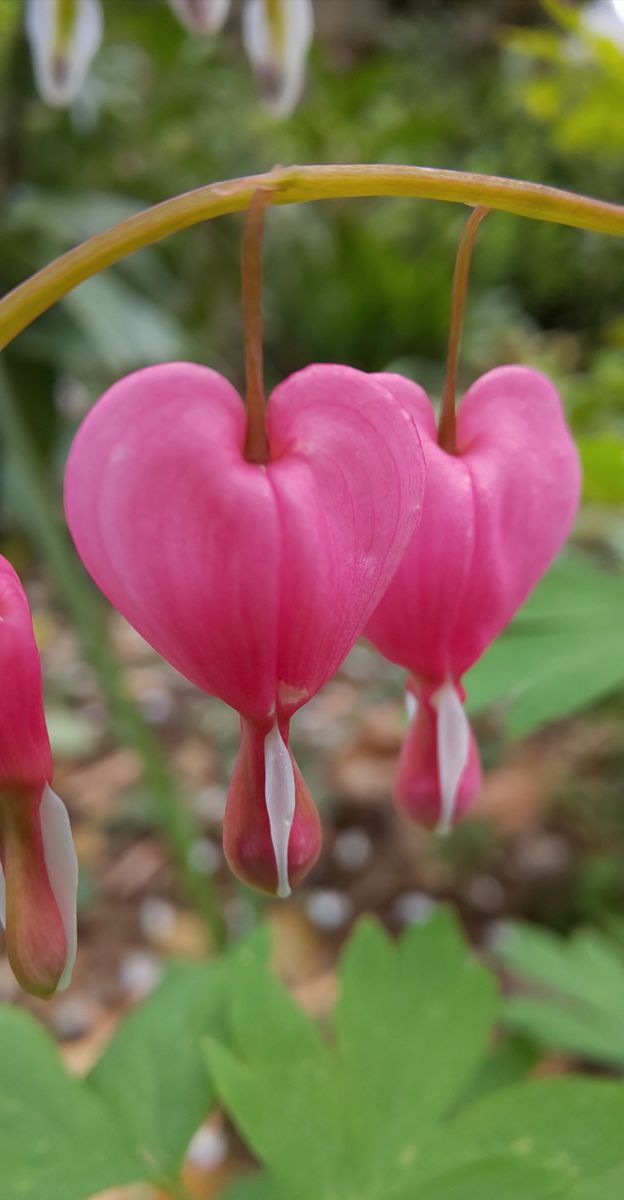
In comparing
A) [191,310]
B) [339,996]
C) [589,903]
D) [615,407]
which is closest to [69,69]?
[339,996]

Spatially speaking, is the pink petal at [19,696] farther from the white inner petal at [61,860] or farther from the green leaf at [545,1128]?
the green leaf at [545,1128]

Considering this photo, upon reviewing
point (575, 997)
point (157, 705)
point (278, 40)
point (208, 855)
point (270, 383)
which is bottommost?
point (157, 705)

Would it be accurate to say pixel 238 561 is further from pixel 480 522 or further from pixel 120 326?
pixel 120 326

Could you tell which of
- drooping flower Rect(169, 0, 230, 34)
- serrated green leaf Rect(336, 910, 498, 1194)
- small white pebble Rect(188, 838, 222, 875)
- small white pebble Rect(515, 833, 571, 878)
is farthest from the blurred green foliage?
small white pebble Rect(188, 838, 222, 875)

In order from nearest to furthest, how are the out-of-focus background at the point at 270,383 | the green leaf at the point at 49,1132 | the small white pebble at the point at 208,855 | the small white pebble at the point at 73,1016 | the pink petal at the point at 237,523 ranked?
the pink petal at the point at 237,523 → the green leaf at the point at 49,1132 → the out-of-focus background at the point at 270,383 → the small white pebble at the point at 73,1016 → the small white pebble at the point at 208,855

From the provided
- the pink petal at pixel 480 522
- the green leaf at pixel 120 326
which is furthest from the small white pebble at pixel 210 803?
the pink petal at pixel 480 522

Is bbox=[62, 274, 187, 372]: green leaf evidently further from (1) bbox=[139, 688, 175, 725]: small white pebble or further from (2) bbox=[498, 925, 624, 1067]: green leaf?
(2) bbox=[498, 925, 624, 1067]: green leaf

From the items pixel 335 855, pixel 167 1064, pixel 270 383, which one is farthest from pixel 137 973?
pixel 270 383
